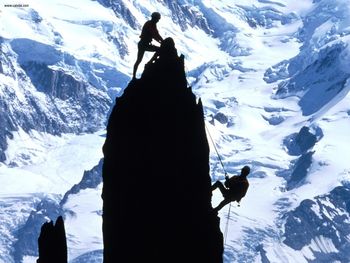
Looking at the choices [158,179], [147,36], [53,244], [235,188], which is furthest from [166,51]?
[53,244]

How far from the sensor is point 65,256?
130 feet

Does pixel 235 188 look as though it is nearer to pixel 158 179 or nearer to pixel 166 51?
pixel 166 51

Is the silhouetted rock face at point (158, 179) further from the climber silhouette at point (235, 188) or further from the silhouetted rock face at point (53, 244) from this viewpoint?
the climber silhouette at point (235, 188)

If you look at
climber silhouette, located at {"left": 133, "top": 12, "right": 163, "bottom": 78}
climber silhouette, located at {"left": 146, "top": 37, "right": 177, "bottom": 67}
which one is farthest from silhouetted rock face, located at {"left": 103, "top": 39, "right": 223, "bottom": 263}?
climber silhouette, located at {"left": 133, "top": 12, "right": 163, "bottom": 78}

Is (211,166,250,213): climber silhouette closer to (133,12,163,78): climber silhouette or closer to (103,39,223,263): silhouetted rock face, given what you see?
(103,39,223,263): silhouetted rock face

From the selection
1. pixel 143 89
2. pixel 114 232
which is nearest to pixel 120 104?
pixel 143 89

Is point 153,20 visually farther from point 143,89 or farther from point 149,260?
point 149,260

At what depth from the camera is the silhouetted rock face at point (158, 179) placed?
40.8 meters

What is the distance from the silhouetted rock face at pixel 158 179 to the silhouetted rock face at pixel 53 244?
1.66 meters

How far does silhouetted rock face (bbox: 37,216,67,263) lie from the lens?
39.5 meters

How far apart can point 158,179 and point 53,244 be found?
3.49 meters

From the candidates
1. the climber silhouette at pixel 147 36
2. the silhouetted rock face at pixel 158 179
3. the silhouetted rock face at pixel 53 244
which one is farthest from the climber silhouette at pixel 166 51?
the silhouetted rock face at pixel 53 244

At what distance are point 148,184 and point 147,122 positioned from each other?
177cm

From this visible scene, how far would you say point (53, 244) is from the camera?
3984 centimetres
